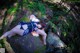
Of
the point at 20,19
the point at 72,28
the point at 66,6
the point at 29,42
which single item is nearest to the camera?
the point at 29,42

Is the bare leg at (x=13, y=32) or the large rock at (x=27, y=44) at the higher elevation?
the bare leg at (x=13, y=32)

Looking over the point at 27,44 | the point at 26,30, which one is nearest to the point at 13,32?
the point at 26,30

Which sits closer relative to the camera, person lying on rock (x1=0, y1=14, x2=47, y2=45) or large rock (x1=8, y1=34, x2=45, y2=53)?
large rock (x1=8, y1=34, x2=45, y2=53)

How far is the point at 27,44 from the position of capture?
365 centimetres

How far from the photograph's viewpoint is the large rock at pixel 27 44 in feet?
11.9

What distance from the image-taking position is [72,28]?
4.39 meters

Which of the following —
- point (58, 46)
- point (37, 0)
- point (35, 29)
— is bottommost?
point (58, 46)

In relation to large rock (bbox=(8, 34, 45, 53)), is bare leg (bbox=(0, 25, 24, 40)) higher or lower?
higher

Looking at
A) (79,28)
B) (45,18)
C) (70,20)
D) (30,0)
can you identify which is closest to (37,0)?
(30,0)

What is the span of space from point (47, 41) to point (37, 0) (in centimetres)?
112

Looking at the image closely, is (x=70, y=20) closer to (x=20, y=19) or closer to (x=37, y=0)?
(x=37, y=0)

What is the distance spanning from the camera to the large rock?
3622 millimetres

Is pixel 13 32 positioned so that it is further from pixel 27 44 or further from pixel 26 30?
pixel 27 44

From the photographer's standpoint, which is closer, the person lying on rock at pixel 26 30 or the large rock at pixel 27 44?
the large rock at pixel 27 44
